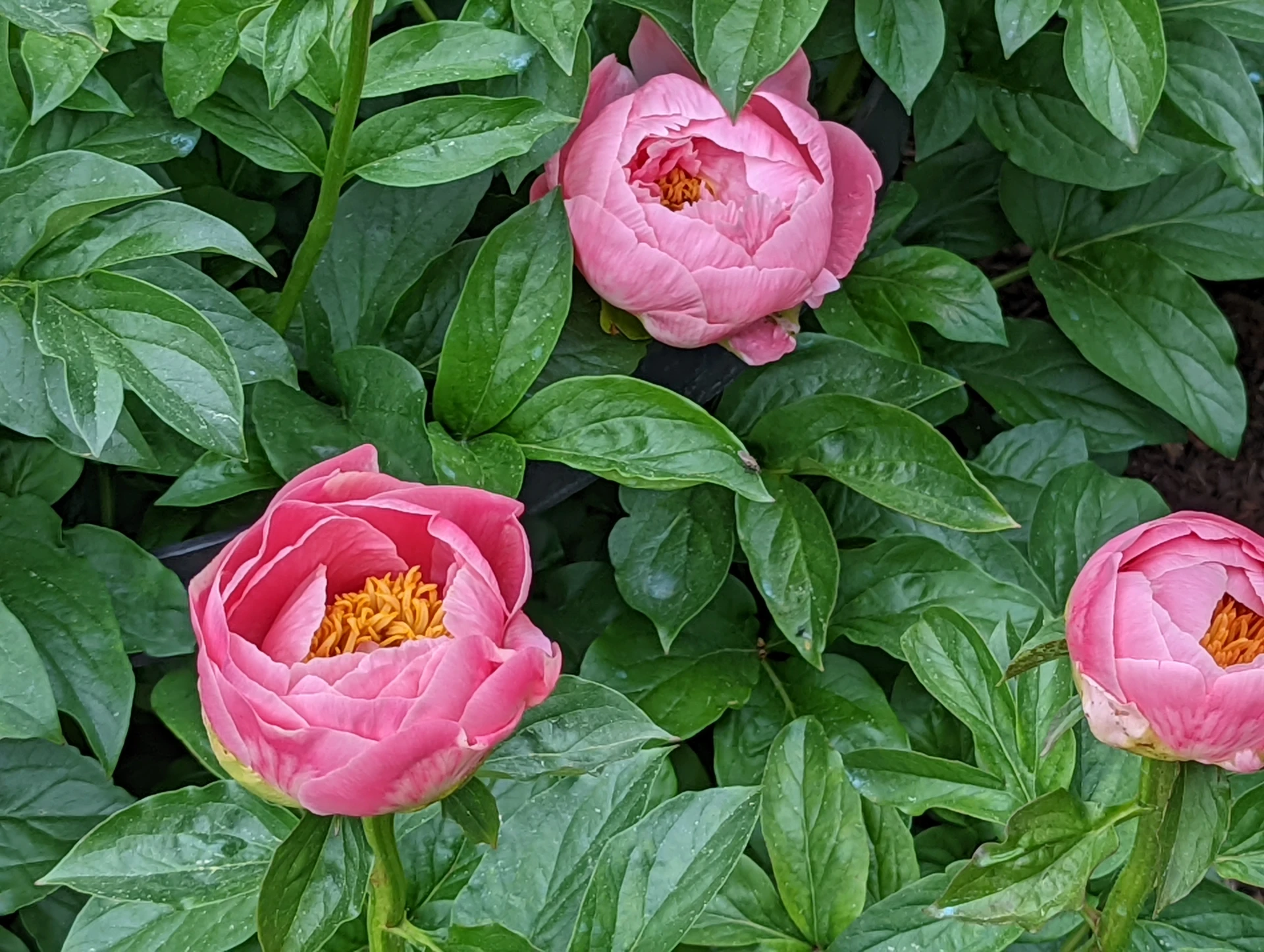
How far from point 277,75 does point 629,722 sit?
33cm

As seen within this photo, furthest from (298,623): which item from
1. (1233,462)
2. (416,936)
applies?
(1233,462)

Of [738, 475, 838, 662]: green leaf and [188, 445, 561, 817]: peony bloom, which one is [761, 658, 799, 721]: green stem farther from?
[188, 445, 561, 817]: peony bloom

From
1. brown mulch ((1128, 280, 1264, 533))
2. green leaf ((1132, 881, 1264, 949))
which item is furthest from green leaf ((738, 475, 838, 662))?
brown mulch ((1128, 280, 1264, 533))

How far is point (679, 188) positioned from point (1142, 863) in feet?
1.43

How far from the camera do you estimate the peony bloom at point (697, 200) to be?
67 centimetres

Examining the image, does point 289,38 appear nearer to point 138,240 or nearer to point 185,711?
point 138,240

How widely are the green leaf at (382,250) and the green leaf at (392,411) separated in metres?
0.08

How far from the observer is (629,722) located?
0.51 metres

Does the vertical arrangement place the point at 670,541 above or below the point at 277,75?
below

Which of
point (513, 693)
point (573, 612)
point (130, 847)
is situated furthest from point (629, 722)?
point (573, 612)

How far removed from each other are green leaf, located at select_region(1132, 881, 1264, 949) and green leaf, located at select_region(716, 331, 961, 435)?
323mm

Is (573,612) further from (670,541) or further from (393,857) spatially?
(393,857)

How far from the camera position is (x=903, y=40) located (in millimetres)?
730

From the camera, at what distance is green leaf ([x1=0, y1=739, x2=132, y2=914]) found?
27.2 inches
